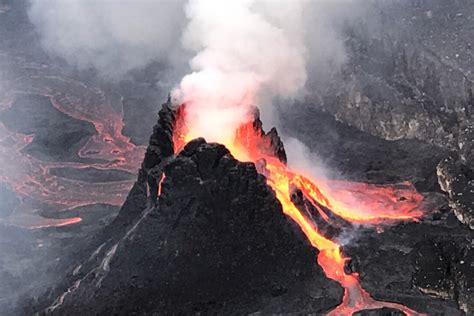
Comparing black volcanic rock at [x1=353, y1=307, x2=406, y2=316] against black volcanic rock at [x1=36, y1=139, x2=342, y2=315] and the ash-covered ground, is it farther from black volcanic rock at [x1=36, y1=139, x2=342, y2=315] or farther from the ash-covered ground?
black volcanic rock at [x1=36, y1=139, x2=342, y2=315]

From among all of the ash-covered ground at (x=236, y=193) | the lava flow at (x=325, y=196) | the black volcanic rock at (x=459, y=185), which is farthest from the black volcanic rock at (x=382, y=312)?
the black volcanic rock at (x=459, y=185)

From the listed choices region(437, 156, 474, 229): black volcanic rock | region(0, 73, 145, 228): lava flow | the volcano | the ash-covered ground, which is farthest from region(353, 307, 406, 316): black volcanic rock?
region(0, 73, 145, 228): lava flow

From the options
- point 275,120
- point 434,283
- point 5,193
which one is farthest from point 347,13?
point 434,283

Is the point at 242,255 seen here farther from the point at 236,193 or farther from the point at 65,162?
the point at 65,162

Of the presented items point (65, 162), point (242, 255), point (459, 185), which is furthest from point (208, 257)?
point (65, 162)

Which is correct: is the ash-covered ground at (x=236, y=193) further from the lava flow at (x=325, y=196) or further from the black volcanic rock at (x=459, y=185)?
the lava flow at (x=325, y=196)
